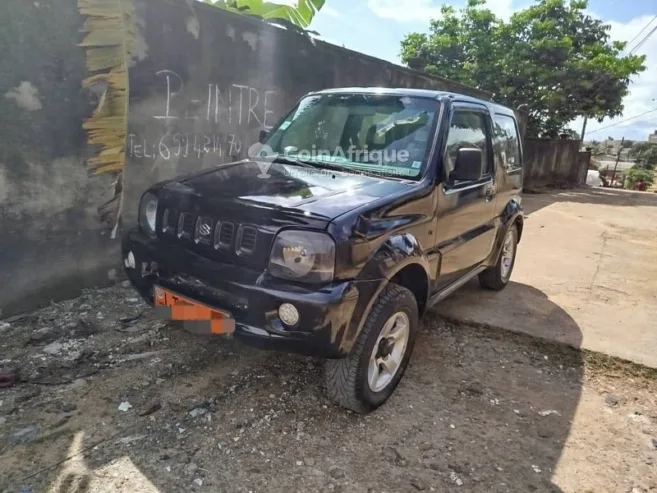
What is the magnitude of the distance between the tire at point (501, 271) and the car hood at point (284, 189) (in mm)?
2326

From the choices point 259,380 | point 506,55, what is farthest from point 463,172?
point 506,55

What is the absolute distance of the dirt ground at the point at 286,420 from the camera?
2.22 meters

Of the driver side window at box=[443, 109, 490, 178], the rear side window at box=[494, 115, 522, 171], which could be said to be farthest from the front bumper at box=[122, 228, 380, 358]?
the rear side window at box=[494, 115, 522, 171]

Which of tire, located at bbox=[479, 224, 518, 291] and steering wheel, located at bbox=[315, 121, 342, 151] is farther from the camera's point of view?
tire, located at bbox=[479, 224, 518, 291]

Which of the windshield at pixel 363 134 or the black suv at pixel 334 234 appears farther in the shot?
the windshield at pixel 363 134

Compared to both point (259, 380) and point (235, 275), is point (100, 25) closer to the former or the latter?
point (235, 275)

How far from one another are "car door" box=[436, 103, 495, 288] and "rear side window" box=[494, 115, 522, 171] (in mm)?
272

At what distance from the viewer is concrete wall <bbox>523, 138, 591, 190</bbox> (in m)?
16.2

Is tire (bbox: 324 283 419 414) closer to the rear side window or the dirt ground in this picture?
the dirt ground

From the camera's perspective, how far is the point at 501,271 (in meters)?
4.93

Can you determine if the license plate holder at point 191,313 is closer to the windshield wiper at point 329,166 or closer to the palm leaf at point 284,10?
the windshield wiper at point 329,166

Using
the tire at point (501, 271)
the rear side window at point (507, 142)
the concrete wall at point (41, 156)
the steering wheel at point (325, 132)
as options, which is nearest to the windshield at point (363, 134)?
the steering wheel at point (325, 132)

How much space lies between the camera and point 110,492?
2.04 m

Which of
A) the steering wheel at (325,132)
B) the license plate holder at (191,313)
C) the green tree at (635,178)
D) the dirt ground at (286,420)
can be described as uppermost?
the green tree at (635,178)
